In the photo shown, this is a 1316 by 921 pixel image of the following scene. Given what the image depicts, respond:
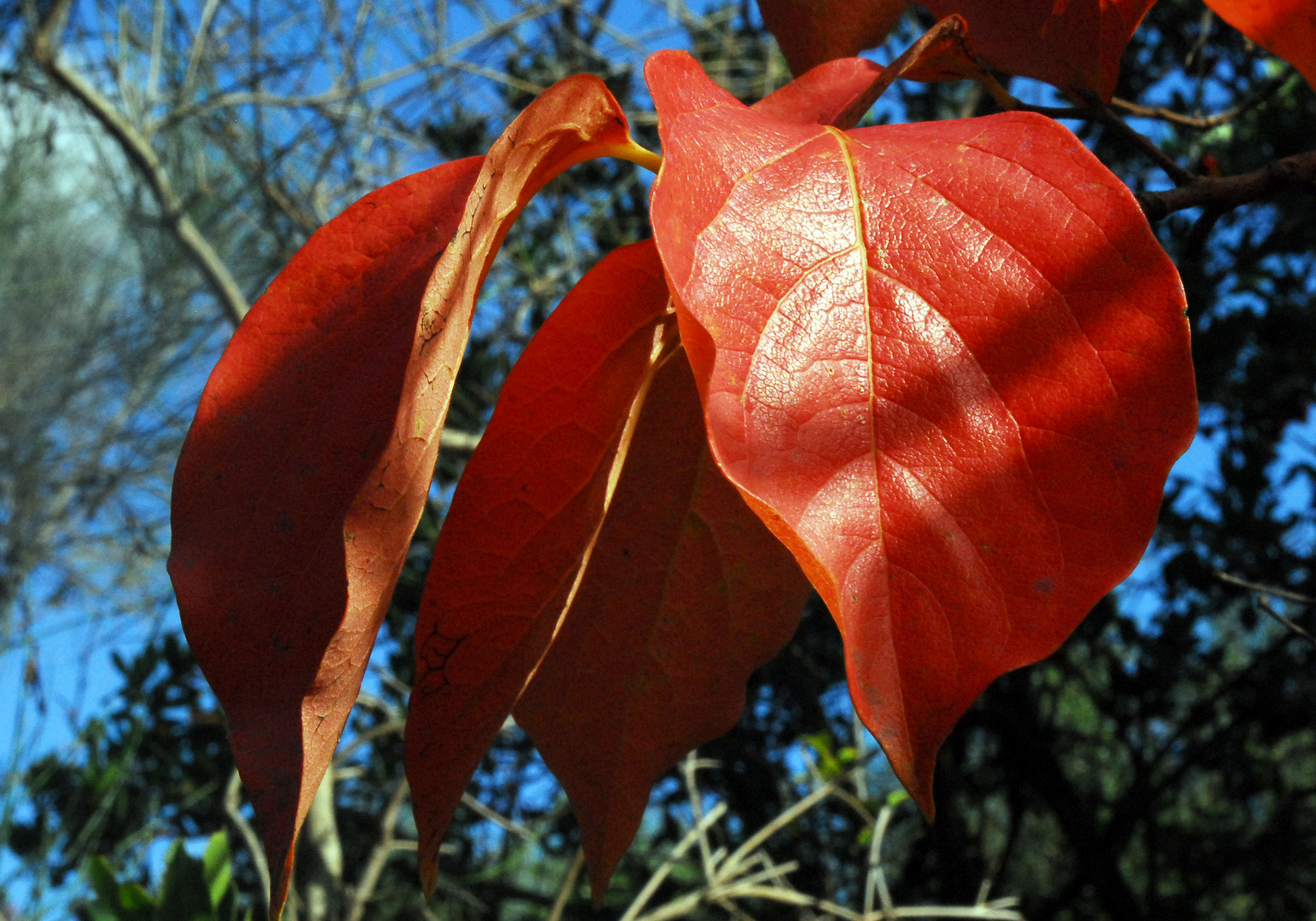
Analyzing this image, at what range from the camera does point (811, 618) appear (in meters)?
1.89

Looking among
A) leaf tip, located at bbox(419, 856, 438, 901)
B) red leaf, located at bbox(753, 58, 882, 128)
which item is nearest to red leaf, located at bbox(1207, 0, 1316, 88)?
red leaf, located at bbox(753, 58, 882, 128)

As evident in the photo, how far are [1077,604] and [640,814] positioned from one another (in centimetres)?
24

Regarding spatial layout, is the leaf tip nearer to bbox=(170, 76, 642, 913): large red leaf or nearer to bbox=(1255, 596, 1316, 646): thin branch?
bbox=(170, 76, 642, 913): large red leaf

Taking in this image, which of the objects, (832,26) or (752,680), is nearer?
(832,26)

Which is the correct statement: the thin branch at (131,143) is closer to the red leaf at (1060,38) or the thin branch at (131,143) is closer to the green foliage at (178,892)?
the green foliage at (178,892)

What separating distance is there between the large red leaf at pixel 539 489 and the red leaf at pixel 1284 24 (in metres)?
0.26

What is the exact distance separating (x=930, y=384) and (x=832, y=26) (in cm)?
33

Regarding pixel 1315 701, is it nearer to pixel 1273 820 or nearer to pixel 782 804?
pixel 1273 820

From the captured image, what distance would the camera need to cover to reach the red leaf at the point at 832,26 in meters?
0.54

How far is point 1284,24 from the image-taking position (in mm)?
412

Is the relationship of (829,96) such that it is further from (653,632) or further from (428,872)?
(428,872)

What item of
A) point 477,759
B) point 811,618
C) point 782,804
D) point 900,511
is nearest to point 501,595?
point 477,759

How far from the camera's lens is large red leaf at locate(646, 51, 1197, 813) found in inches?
10.5

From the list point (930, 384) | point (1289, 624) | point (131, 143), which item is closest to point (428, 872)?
point (930, 384)
